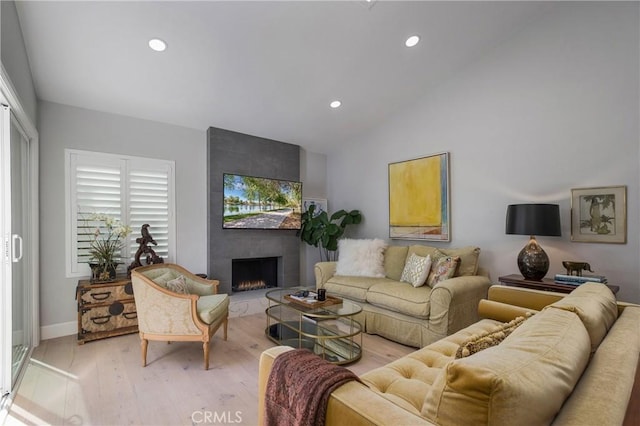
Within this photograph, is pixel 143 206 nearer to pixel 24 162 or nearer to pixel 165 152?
pixel 165 152

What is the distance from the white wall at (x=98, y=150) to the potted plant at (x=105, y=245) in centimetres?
30

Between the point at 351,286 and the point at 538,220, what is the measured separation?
81.1 inches

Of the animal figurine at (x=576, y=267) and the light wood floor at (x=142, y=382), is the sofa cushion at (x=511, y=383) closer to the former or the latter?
the light wood floor at (x=142, y=382)

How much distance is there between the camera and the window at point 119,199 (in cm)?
334

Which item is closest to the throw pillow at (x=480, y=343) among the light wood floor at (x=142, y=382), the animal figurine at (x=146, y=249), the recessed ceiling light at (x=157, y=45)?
the light wood floor at (x=142, y=382)

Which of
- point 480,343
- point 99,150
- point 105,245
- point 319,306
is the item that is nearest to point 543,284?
point 319,306

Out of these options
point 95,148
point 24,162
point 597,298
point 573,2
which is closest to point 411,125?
point 573,2

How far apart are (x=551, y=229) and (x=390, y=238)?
A: 6.84 feet

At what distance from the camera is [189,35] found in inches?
105

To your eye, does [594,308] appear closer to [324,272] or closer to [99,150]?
[324,272]

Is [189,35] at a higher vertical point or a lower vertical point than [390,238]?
higher

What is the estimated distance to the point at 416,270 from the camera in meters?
3.56

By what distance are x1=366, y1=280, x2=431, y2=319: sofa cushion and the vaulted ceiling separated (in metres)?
2.47

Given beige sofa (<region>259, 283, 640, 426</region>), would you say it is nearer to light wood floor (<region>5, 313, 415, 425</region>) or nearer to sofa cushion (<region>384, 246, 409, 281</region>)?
light wood floor (<region>5, 313, 415, 425</region>)
